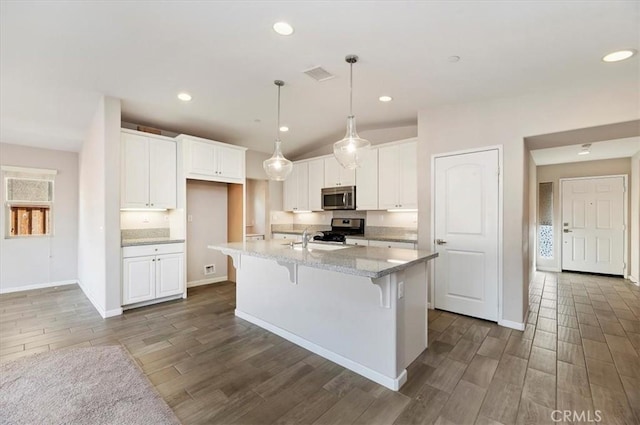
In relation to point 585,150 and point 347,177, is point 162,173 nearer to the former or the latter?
point 347,177

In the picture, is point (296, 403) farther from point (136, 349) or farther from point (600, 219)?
point (600, 219)

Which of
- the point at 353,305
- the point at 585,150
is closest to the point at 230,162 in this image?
the point at 353,305

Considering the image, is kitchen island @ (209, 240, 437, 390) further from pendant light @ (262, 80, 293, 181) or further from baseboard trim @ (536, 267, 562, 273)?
baseboard trim @ (536, 267, 562, 273)

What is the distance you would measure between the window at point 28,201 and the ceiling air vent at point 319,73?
5.32 m

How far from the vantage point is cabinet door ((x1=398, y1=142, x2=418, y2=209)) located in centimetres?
437

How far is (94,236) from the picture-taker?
4.18 m

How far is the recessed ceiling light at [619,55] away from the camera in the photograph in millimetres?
2359

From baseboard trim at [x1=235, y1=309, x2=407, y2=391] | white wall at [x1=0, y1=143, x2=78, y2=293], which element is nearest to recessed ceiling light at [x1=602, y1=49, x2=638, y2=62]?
Result: baseboard trim at [x1=235, y1=309, x2=407, y2=391]

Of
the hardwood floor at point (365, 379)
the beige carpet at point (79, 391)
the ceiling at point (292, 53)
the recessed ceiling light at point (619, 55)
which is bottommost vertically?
the hardwood floor at point (365, 379)

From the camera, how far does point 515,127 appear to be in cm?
329

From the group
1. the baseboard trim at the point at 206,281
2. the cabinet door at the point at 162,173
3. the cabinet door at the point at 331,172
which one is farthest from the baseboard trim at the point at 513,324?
the cabinet door at the point at 162,173

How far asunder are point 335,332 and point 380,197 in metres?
2.72

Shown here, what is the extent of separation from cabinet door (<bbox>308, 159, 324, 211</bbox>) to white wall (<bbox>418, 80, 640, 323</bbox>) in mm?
2182

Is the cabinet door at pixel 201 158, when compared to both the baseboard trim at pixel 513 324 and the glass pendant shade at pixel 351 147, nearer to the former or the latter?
the glass pendant shade at pixel 351 147
